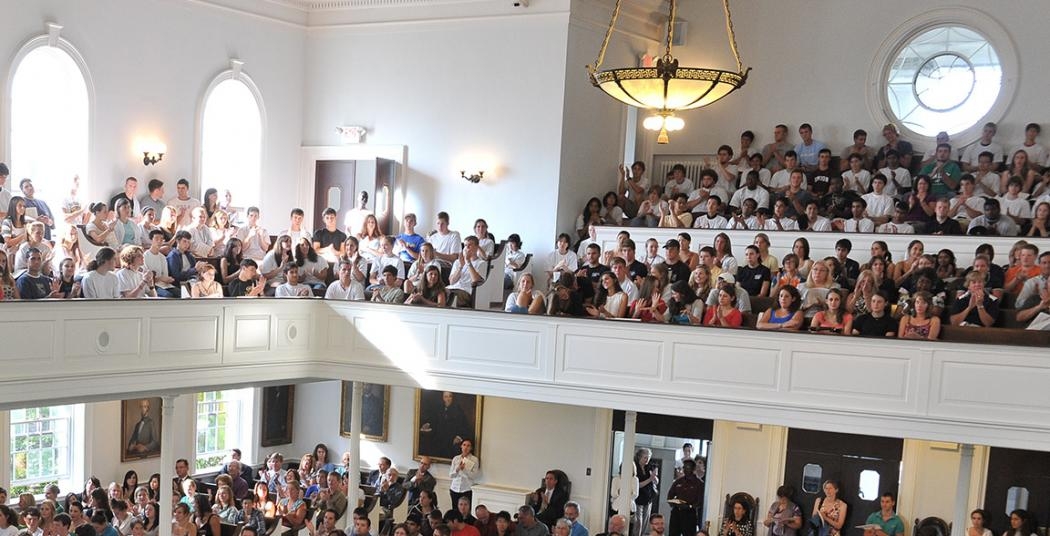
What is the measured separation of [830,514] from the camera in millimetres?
13586

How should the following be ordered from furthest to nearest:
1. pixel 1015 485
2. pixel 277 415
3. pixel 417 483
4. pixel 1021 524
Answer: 1. pixel 277 415
2. pixel 417 483
3. pixel 1015 485
4. pixel 1021 524

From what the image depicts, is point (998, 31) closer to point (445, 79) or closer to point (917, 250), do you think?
point (917, 250)

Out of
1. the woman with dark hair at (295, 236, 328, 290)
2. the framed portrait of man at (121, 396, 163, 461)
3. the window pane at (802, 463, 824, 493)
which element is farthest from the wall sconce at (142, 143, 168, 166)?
the window pane at (802, 463, 824, 493)

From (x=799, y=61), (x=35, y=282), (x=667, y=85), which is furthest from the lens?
(x=799, y=61)

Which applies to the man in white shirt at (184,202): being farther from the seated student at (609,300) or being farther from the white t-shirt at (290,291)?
the seated student at (609,300)

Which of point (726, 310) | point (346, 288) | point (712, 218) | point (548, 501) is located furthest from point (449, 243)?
point (726, 310)

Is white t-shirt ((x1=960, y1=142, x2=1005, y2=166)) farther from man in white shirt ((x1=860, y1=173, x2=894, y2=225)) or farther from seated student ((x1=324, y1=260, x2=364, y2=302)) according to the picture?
seated student ((x1=324, y1=260, x2=364, y2=302))

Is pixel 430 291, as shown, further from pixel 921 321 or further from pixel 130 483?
pixel 921 321

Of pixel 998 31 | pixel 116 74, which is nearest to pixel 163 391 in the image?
pixel 116 74

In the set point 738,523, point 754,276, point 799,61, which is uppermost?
point 799,61

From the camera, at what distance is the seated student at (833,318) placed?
10.3 meters

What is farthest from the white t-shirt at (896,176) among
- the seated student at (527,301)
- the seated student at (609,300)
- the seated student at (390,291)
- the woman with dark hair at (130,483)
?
the woman with dark hair at (130,483)

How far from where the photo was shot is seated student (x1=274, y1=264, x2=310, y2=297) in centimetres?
1284

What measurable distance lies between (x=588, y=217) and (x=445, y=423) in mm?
3851
